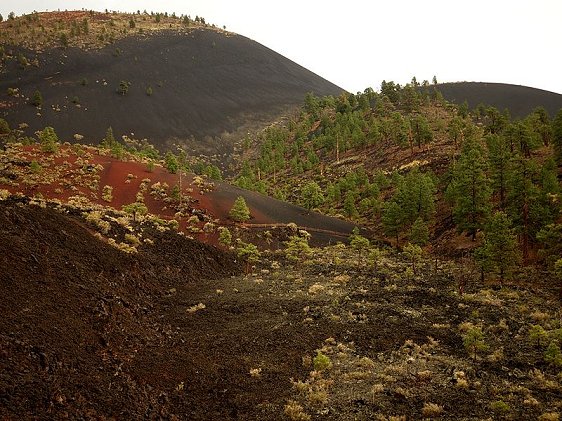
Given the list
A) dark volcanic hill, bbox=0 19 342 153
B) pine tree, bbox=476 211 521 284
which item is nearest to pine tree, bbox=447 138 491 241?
pine tree, bbox=476 211 521 284

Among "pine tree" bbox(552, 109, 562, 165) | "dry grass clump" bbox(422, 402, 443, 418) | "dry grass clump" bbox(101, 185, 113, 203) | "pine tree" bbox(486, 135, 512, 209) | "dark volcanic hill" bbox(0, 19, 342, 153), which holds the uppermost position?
"dark volcanic hill" bbox(0, 19, 342, 153)

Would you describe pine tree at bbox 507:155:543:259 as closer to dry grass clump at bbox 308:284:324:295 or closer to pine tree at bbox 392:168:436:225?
pine tree at bbox 392:168:436:225

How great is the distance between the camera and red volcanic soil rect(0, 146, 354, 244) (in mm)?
52312

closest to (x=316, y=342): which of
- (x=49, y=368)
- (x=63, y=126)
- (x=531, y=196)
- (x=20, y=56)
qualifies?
(x=49, y=368)

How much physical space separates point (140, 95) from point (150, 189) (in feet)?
355

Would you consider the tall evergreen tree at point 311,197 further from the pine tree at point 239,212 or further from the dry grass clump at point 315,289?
the dry grass clump at point 315,289

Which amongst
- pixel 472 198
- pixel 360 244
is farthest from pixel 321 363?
pixel 472 198

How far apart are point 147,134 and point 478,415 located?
134872 millimetres

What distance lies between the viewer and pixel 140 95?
153875mm

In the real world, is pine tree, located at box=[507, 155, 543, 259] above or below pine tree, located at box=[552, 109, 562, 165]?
below

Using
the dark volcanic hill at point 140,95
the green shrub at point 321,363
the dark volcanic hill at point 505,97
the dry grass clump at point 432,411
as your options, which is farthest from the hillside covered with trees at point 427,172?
the dark volcanic hill at point 505,97

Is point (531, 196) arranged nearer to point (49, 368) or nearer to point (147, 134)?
point (49, 368)

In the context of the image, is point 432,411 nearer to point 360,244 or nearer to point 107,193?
point 360,244

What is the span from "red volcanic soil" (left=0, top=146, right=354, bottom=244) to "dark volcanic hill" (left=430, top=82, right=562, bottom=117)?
12545 cm
